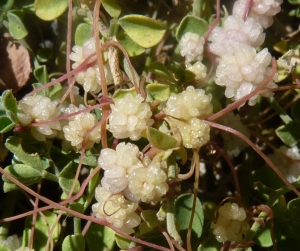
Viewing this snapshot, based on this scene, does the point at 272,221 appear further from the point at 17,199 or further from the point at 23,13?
the point at 23,13

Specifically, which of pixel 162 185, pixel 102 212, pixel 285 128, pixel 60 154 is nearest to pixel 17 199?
pixel 60 154

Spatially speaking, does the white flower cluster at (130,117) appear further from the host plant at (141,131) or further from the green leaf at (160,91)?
the green leaf at (160,91)

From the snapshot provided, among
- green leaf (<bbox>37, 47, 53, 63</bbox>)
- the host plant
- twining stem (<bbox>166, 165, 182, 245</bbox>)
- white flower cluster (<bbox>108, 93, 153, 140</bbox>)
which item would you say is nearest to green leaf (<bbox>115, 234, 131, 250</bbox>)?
the host plant

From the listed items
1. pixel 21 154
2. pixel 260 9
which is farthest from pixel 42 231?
pixel 260 9

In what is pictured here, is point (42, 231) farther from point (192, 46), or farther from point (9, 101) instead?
point (192, 46)

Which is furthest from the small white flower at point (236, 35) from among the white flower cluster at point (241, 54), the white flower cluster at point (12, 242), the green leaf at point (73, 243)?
the white flower cluster at point (12, 242)
